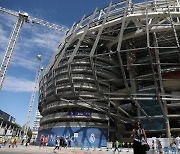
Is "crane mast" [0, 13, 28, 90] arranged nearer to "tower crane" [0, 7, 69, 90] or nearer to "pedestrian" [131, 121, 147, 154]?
"tower crane" [0, 7, 69, 90]

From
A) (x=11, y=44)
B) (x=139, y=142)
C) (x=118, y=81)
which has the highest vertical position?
(x=11, y=44)

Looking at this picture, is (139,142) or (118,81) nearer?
(139,142)

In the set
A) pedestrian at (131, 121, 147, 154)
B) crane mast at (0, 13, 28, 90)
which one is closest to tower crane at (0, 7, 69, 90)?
crane mast at (0, 13, 28, 90)

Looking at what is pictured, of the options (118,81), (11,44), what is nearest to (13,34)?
(11,44)

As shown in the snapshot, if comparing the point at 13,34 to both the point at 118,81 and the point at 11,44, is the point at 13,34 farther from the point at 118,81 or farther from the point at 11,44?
the point at 118,81

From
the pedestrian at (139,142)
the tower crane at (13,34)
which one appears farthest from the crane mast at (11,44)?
the pedestrian at (139,142)

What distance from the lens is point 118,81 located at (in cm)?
4434

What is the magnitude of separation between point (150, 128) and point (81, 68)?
20.6 meters

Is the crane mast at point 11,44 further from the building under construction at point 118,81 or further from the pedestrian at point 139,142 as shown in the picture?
the pedestrian at point 139,142

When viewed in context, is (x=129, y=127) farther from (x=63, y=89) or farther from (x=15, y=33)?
(x=15, y=33)

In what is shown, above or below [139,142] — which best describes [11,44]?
above

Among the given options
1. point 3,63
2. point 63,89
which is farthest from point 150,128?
point 3,63

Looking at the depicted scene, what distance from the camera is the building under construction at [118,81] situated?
36.7 meters

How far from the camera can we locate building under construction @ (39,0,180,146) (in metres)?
36.7
